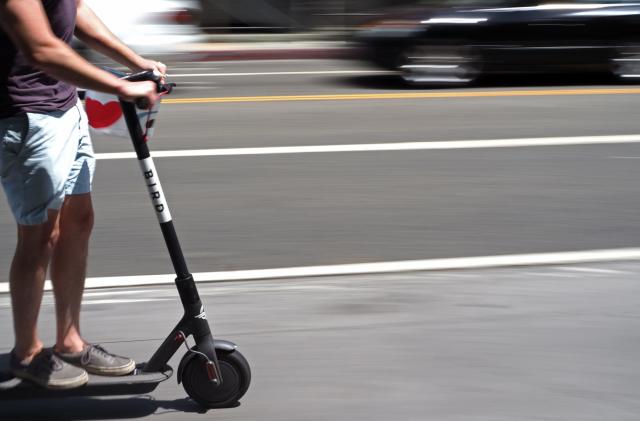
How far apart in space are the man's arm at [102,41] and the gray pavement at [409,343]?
1.17 m

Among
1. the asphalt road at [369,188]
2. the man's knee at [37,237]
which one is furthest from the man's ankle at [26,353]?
the asphalt road at [369,188]

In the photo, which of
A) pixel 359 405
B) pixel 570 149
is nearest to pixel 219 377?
pixel 359 405

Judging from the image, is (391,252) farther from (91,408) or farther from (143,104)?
(143,104)

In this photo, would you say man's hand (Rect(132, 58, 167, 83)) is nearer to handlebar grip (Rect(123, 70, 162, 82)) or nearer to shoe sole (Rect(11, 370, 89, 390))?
handlebar grip (Rect(123, 70, 162, 82))

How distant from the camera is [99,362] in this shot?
138 inches

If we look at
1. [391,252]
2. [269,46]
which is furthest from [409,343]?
[269,46]

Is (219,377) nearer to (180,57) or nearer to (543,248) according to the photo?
(543,248)

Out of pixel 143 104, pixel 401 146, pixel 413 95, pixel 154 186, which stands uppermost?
pixel 143 104

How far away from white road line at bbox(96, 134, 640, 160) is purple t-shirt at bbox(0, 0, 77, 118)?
4.93 metres

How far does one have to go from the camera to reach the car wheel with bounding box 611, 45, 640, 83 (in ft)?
38.7

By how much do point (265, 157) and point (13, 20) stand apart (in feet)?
16.9

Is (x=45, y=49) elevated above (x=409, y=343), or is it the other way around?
(x=45, y=49)

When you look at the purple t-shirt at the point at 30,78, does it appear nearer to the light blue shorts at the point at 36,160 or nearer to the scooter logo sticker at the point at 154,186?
the light blue shorts at the point at 36,160

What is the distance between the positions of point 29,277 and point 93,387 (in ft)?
1.40
